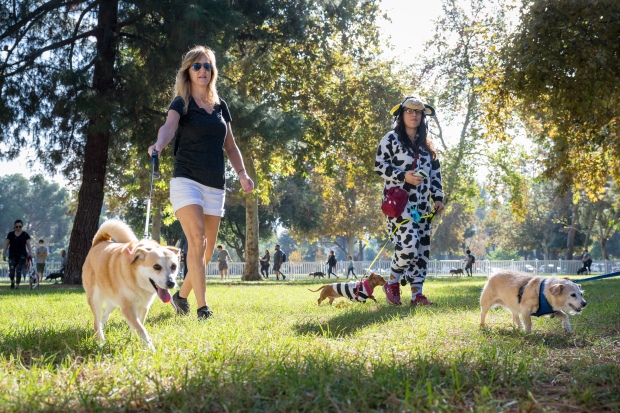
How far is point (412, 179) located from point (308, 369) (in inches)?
182

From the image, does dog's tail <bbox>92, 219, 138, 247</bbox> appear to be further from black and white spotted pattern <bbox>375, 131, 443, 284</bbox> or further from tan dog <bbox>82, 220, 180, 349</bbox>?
black and white spotted pattern <bbox>375, 131, 443, 284</bbox>

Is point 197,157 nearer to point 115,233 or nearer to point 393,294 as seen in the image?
point 115,233

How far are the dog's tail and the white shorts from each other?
552 millimetres

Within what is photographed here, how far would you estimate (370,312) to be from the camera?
7.43 metres

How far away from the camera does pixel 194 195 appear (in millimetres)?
6004

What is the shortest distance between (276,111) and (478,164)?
19001 mm

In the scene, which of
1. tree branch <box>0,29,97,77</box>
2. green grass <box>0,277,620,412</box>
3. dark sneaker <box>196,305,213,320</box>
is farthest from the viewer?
tree branch <box>0,29,97,77</box>

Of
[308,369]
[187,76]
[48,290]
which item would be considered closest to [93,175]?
[48,290]

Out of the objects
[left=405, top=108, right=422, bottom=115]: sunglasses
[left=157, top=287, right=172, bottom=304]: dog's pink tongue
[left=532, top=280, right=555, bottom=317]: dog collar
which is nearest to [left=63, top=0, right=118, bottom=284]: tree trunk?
[left=405, top=108, right=422, bottom=115]: sunglasses

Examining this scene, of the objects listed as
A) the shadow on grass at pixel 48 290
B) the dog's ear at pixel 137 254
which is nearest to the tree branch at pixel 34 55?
the shadow on grass at pixel 48 290

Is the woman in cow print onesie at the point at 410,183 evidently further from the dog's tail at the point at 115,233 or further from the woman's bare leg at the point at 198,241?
the dog's tail at the point at 115,233

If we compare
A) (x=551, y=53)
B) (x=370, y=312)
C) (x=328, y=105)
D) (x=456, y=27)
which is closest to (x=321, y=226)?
(x=456, y=27)

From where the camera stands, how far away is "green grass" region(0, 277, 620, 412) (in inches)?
111

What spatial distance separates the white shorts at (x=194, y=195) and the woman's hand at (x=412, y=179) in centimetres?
251
